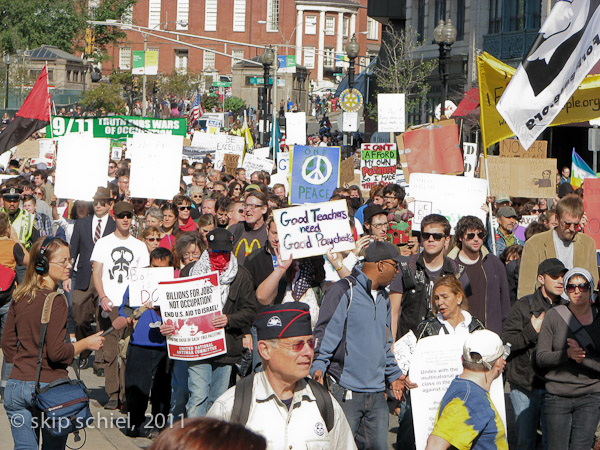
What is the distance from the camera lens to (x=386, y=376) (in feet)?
21.4

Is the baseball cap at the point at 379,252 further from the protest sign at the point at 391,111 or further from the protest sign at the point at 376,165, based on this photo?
the protest sign at the point at 391,111

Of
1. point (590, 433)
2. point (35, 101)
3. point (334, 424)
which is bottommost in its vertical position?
point (590, 433)

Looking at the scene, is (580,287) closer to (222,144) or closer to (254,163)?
(254,163)

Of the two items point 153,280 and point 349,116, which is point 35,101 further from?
point 349,116

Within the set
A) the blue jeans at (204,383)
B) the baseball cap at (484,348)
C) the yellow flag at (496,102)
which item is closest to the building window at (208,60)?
the yellow flag at (496,102)

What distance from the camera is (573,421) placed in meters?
6.79

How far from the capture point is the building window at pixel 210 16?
3905 inches

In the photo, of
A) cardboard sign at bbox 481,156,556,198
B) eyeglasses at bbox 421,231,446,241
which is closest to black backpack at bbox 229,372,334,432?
eyeglasses at bbox 421,231,446,241

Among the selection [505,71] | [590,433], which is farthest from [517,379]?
[505,71]

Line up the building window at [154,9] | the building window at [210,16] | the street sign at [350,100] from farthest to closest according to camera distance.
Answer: the building window at [154,9] < the building window at [210,16] < the street sign at [350,100]

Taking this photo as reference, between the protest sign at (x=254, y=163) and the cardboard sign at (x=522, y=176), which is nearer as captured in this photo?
the cardboard sign at (x=522, y=176)

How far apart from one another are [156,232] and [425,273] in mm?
3273

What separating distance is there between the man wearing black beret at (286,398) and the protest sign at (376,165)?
515 inches

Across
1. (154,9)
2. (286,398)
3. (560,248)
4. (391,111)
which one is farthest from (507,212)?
(154,9)
